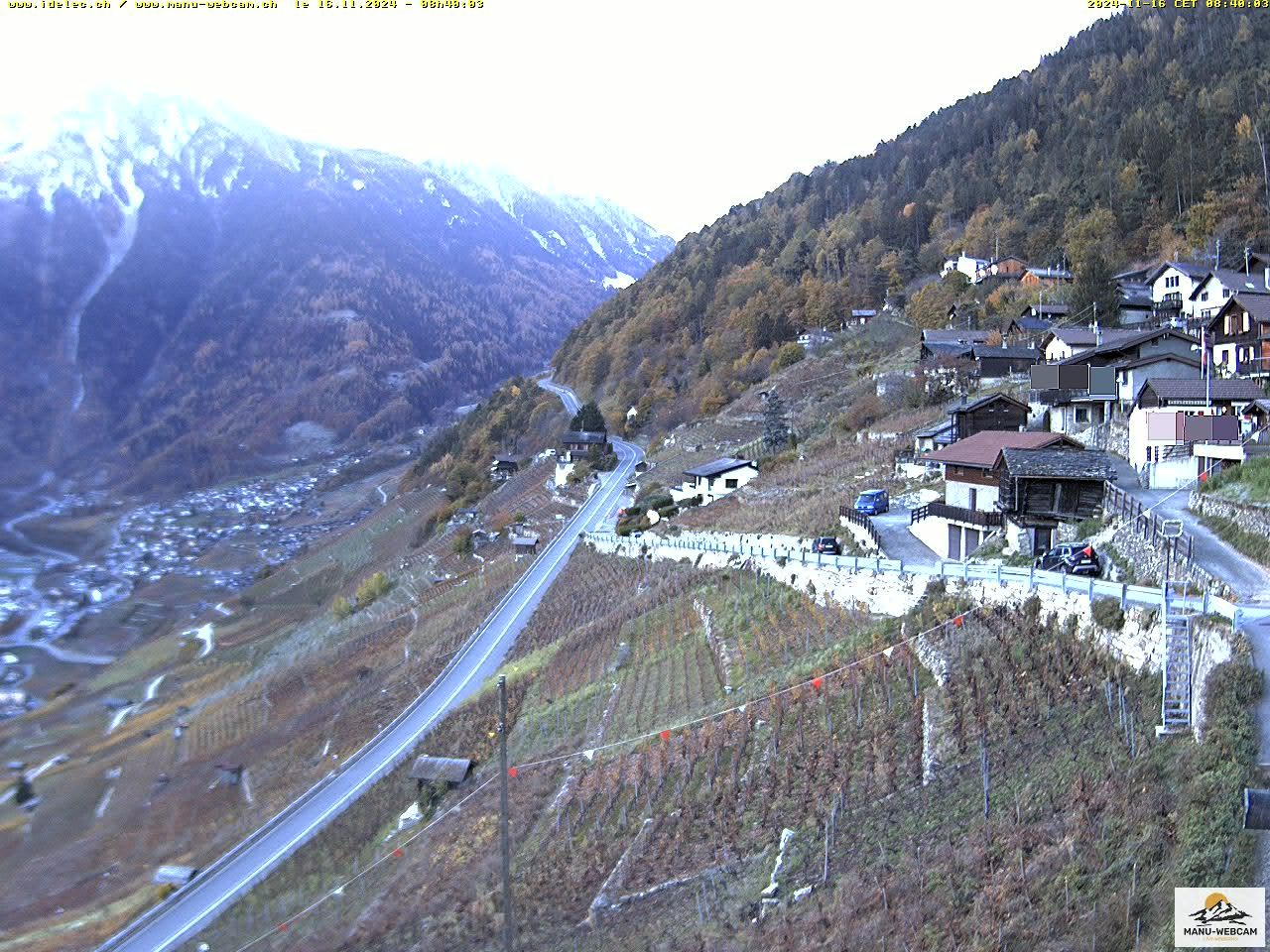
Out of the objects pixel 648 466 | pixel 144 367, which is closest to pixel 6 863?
pixel 648 466

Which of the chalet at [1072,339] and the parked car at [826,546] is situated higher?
the chalet at [1072,339]

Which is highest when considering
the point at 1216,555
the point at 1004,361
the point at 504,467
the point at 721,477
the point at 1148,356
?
the point at 1148,356

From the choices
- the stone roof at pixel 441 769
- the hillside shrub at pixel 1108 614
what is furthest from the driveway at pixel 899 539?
the stone roof at pixel 441 769

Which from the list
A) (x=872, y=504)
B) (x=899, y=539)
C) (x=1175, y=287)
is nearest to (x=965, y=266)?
(x=1175, y=287)

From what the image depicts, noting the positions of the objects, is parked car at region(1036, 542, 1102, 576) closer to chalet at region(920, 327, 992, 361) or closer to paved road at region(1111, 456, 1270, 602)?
paved road at region(1111, 456, 1270, 602)

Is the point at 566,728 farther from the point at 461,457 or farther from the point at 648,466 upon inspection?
the point at 461,457

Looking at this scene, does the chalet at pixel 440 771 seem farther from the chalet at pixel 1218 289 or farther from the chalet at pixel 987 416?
the chalet at pixel 1218 289

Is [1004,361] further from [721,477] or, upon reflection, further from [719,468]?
[721,477]

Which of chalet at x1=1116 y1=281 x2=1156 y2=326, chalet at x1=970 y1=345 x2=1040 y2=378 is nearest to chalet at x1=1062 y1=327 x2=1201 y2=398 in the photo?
chalet at x1=970 y1=345 x2=1040 y2=378
